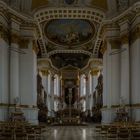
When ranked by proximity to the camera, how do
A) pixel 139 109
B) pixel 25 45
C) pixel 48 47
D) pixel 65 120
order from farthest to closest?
pixel 48 47 < pixel 65 120 < pixel 25 45 < pixel 139 109

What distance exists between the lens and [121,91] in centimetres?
2653

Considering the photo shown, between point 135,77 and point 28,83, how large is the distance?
7.72 m

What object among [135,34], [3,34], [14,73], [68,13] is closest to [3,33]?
[3,34]

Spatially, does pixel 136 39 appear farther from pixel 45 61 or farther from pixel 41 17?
pixel 45 61

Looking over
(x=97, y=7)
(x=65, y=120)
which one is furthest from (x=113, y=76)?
(x=65, y=120)

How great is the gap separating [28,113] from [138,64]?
8.43 m

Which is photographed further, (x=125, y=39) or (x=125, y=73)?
(x=125, y=39)

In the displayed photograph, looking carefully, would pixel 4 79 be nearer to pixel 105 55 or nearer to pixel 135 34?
pixel 105 55

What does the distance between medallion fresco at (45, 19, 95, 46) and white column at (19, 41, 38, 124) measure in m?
9.78

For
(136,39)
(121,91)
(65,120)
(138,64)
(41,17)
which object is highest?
(41,17)

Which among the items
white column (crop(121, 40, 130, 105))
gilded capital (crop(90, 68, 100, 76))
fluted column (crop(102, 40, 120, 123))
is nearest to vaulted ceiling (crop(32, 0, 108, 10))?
fluted column (crop(102, 40, 120, 123))

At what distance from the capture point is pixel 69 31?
4038 cm

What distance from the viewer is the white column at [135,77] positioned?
24.2m

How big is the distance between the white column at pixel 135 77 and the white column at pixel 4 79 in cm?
823
